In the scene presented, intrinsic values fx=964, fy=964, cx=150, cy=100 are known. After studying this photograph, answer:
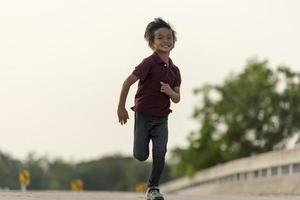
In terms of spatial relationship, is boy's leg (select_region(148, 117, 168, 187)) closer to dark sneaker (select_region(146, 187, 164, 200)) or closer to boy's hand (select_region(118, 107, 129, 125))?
dark sneaker (select_region(146, 187, 164, 200))

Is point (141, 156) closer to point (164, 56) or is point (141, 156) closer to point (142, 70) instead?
point (142, 70)

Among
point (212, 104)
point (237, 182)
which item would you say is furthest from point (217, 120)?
point (237, 182)

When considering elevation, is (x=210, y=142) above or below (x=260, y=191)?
above

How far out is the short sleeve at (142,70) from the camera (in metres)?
8.40

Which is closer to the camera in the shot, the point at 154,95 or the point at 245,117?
the point at 154,95

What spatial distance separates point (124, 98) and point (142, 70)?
0.96ft

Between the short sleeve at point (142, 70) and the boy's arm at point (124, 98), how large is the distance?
4 cm

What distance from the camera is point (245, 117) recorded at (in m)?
57.8

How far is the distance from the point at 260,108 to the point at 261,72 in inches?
90.9

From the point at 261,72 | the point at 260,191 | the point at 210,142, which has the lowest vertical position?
the point at 260,191

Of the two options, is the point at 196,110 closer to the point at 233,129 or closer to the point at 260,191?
the point at 233,129

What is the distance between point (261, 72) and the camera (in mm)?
59094

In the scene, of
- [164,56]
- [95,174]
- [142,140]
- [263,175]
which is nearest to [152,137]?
[142,140]

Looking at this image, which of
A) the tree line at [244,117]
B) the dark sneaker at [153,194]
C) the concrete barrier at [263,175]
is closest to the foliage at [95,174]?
the tree line at [244,117]
